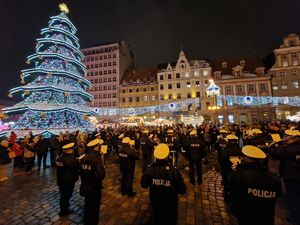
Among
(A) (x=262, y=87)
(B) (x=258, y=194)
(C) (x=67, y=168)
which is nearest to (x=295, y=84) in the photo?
(A) (x=262, y=87)

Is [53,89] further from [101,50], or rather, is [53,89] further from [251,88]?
[101,50]

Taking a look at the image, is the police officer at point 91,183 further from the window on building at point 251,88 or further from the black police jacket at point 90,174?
the window on building at point 251,88

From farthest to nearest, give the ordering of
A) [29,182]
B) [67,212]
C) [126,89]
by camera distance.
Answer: [126,89]
[29,182]
[67,212]

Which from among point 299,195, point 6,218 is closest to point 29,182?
point 6,218

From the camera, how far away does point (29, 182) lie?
6.80 meters

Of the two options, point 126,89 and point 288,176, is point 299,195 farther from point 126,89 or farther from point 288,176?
point 126,89

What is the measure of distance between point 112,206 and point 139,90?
45.3 m

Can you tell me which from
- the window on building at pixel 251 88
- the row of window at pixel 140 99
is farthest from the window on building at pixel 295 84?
the row of window at pixel 140 99

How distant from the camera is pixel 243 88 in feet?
131

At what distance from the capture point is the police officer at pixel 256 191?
232cm

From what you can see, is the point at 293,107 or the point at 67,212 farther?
the point at 293,107

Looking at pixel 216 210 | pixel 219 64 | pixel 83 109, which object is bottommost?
pixel 216 210

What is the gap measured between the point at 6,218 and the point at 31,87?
45.4 ft

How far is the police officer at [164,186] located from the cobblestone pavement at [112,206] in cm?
113
